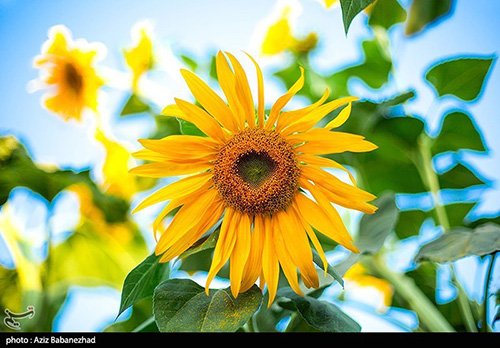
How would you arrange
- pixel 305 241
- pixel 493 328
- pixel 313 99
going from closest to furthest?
pixel 305 241, pixel 493 328, pixel 313 99

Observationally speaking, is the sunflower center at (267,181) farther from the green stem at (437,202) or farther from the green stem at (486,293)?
the green stem at (437,202)

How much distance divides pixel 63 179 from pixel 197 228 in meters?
0.36

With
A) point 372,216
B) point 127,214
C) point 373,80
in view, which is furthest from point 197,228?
point 373,80

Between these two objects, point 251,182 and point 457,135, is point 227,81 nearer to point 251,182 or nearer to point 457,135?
point 251,182

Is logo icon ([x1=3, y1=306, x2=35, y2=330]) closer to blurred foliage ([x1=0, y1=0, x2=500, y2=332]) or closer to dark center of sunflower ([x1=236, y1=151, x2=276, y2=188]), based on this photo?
blurred foliage ([x1=0, y1=0, x2=500, y2=332])

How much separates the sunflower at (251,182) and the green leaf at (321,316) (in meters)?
0.04

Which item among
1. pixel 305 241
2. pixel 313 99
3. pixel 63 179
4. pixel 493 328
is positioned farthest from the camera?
pixel 313 99

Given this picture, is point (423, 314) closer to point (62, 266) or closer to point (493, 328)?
point (493, 328)

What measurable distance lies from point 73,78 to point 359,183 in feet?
1.49

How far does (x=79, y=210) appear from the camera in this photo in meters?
0.71

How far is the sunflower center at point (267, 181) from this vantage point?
345mm

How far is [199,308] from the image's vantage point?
12.7 inches

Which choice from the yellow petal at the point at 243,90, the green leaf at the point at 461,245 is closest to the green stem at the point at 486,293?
the green leaf at the point at 461,245

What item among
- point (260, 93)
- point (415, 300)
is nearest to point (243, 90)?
point (260, 93)
